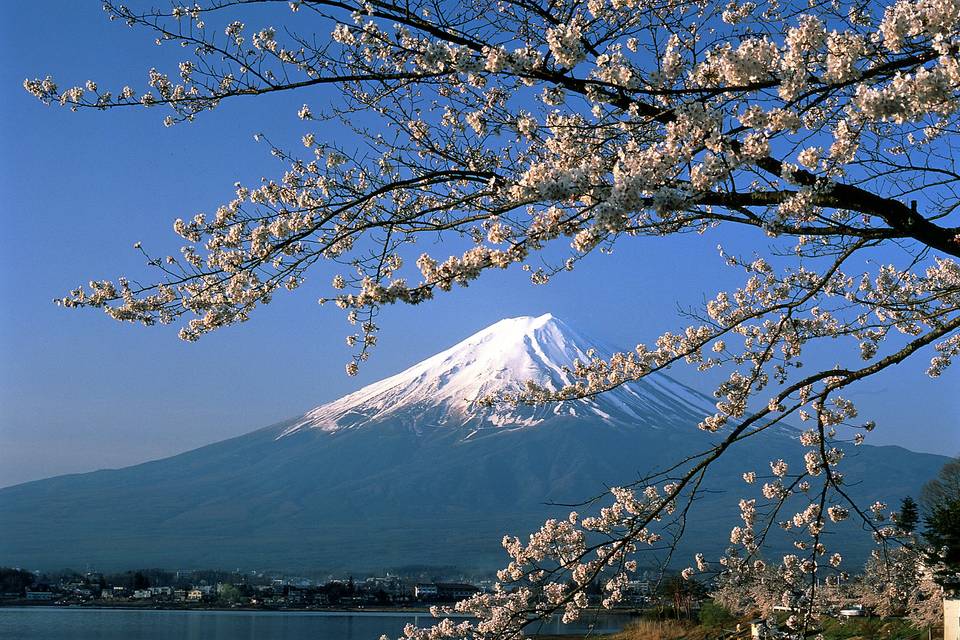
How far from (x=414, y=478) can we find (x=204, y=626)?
58.0m

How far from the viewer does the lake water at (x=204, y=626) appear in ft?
141

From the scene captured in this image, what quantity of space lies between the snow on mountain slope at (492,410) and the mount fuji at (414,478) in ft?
0.91

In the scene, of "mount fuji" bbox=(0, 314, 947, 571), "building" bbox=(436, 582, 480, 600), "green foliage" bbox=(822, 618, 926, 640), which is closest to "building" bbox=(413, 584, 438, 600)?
"building" bbox=(436, 582, 480, 600)

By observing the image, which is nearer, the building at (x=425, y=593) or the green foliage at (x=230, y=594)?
the building at (x=425, y=593)

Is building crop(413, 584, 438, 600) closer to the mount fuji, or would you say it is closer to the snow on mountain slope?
the mount fuji

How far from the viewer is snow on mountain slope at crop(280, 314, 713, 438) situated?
115 m

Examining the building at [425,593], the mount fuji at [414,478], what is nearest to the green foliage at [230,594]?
the mount fuji at [414,478]

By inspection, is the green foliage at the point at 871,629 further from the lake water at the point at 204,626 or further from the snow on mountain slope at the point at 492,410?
the snow on mountain slope at the point at 492,410

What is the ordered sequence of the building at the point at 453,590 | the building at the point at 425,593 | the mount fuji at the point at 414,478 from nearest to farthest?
1. the building at the point at 453,590
2. the building at the point at 425,593
3. the mount fuji at the point at 414,478

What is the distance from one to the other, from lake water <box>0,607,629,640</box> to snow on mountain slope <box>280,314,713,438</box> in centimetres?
4384

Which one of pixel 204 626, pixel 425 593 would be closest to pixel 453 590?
pixel 425 593

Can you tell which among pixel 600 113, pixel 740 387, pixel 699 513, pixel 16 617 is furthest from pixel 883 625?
pixel 699 513

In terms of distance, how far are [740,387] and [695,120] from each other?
250 cm

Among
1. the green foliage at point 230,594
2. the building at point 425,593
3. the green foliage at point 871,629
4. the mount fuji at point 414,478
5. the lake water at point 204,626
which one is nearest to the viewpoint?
the green foliage at point 871,629
